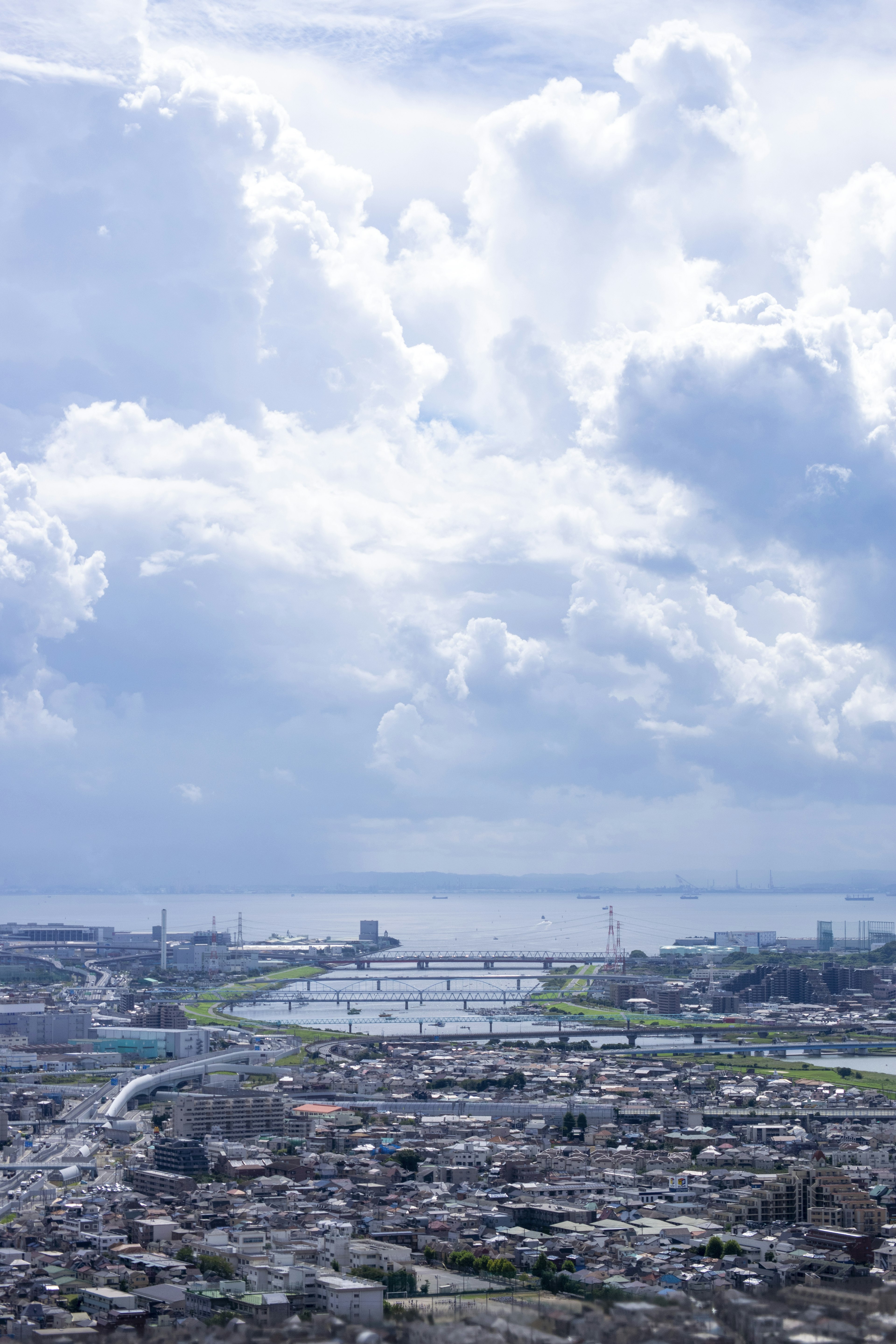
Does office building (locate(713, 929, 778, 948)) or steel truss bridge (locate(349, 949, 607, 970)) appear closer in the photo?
steel truss bridge (locate(349, 949, 607, 970))

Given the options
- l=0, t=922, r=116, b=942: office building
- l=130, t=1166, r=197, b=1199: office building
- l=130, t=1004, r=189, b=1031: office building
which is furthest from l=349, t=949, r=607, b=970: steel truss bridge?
l=130, t=1166, r=197, b=1199: office building

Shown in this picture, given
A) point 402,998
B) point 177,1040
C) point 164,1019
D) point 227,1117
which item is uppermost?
point 402,998

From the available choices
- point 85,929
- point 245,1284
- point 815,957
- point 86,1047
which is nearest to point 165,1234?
point 245,1284

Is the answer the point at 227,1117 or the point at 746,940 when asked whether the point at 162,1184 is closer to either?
the point at 227,1117

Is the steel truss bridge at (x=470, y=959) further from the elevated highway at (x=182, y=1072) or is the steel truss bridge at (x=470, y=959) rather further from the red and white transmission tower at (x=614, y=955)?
the elevated highway at (x=182, y=1072)

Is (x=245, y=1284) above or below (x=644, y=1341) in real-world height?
below

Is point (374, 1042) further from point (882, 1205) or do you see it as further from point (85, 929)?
point (85, 929)

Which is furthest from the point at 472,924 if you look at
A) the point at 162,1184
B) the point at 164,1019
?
the point at 162,1184

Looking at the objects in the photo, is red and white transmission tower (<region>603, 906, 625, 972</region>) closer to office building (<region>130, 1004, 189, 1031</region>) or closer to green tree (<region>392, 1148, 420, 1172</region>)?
office building (<region>130, 1004, 189, 1031</region>)
